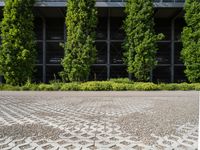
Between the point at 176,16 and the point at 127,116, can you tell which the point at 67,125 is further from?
the point at 176,16

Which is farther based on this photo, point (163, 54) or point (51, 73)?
point (163, 54)

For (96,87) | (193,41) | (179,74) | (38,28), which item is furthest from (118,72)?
(38,28)

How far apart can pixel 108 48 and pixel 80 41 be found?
763cm

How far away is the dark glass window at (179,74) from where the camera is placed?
2533cm

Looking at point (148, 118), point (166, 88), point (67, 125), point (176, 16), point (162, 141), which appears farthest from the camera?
point (176, 16)

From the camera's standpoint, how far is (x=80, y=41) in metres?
18.1

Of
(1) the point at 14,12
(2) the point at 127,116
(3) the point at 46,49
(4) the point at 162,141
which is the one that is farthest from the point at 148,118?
(3) the point at 46,49

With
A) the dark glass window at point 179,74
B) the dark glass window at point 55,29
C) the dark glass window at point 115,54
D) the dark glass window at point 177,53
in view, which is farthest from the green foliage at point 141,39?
the dark glass window at point 55,29

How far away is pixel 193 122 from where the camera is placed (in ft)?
19.1

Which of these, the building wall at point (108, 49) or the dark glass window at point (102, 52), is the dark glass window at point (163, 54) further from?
the dark glass window at point (102, 52)

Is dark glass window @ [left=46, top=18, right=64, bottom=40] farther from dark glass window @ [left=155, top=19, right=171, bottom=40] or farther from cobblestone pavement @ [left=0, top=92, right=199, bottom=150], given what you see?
cobblestone pavement @ [left=0, top=92, right=199, bottom=150]

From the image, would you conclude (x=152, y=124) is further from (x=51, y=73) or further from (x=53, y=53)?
(x=53, y=53)

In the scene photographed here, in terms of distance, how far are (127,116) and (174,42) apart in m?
21.4

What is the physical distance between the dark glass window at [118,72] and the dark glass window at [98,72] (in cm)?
81
